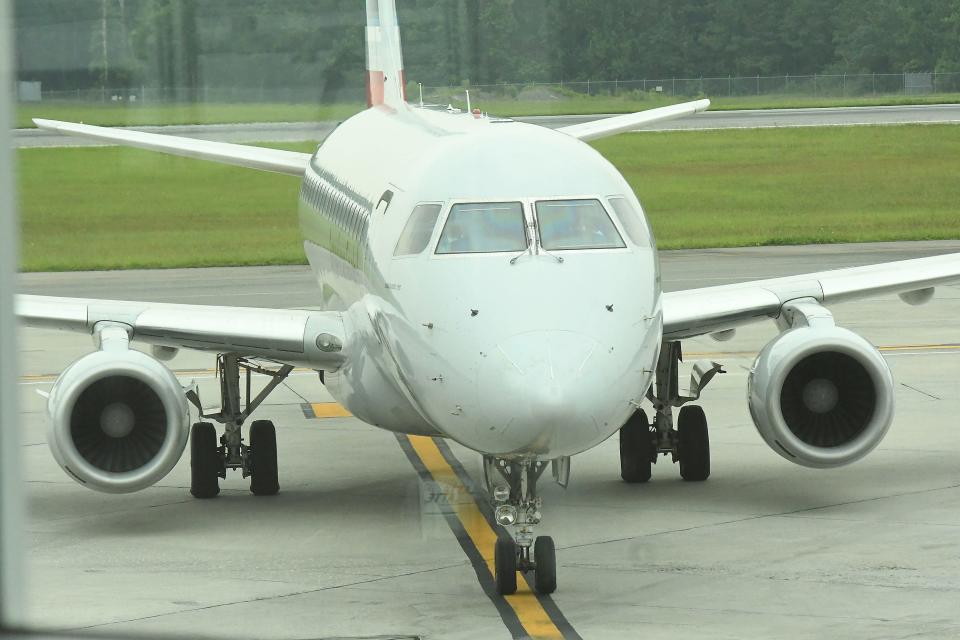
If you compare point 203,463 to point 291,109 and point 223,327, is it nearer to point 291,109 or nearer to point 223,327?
point 223,327

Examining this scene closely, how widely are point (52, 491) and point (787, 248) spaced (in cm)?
2545

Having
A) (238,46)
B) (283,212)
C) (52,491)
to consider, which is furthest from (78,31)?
(52,491)

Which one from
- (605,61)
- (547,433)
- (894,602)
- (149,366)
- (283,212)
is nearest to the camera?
(547,433)

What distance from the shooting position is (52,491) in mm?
15039

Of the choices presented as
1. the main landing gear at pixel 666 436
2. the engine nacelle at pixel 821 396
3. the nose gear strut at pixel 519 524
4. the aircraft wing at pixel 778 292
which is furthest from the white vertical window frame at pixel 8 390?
the main landing gear at pixel 666 436

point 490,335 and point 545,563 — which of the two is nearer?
point 490,335

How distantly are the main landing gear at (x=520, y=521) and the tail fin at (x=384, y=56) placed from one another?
398 inches

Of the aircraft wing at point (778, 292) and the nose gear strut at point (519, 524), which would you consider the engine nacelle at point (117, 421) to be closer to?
the nose gear strut at point (519, 524)

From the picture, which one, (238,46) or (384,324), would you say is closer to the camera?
(384,324)

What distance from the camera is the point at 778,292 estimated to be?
14422mm

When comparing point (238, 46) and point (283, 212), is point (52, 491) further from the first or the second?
point (238, 46)

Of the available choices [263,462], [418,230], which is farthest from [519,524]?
[263,462]

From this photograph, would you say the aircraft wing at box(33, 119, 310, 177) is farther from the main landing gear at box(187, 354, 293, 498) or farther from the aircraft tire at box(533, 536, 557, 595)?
the aircraft tire at box(533, 536, 557, 595)

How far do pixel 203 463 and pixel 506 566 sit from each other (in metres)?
4.83
